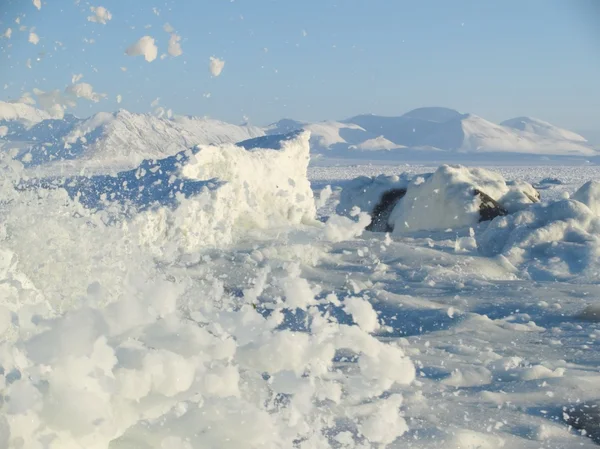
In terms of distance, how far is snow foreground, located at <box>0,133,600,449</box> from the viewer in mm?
2516

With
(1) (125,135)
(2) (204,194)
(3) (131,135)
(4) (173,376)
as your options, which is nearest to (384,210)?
(2) (204,194)

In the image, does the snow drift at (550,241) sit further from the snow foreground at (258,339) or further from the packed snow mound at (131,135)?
the packed snow mound at (131,135)

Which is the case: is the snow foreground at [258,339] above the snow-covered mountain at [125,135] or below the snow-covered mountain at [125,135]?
above

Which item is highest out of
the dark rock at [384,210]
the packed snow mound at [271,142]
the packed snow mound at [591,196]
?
the packed snow mound at [271,142]

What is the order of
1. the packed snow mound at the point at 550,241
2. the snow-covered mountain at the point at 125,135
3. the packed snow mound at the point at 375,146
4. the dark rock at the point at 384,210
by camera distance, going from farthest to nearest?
the packed snow mound at the point at 375,146, the snow-covered mountain at the point at 125,135, the dark rock at the point at 384,210, the packed snow mound at the point at 550,241

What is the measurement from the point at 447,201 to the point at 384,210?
1.84 metres

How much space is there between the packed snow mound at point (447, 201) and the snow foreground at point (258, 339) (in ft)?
7.79

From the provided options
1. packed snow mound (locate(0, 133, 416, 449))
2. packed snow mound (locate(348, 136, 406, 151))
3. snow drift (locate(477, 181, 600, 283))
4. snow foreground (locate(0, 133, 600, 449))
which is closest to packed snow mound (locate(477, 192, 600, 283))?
snow drift (locate(477, 181, 600, 283))

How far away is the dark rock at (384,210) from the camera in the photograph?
1245 centimetres

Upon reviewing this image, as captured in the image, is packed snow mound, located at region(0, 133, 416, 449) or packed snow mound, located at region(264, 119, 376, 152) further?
packed snow mound, located at region(264, 119, 376, 152)

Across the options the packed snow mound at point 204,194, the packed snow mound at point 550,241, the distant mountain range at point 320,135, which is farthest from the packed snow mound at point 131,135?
the packed snow mound at point 550,241

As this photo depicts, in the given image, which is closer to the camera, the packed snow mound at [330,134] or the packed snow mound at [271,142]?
the packed snow mound at [271,142]

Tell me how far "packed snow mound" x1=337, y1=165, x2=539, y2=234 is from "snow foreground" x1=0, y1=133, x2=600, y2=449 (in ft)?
7.79

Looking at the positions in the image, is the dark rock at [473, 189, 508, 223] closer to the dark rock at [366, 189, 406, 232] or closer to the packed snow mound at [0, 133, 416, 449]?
the dark rock at [366, 189, 406, 232]
